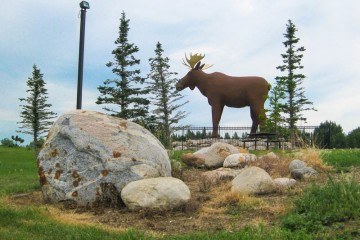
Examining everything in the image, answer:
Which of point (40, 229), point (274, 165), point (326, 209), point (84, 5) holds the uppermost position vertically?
point (84, 5)

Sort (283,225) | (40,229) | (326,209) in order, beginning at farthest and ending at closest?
1. (40,229)
2. (326,209)
3. (283,225)

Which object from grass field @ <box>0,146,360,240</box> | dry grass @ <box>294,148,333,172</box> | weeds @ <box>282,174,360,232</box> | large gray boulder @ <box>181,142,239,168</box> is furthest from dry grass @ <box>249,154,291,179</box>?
weeds @ <box>282,174,360,232</box>

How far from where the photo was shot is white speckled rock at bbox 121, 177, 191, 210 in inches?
262

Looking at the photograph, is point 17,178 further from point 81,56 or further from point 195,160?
point 195,160

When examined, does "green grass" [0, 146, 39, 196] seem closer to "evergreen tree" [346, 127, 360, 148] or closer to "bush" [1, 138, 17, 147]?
"bush" [1, 138, 17, 147]

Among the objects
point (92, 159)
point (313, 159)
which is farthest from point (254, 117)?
point (92, 159)

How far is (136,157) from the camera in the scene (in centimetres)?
789

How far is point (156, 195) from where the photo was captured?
6.67 meters

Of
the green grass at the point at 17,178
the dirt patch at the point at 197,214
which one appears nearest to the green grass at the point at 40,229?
the dirt patch at the point at 197,214

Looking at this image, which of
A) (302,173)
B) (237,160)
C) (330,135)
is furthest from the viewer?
(330,135)

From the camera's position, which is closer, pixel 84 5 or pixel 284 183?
pixel 284 183

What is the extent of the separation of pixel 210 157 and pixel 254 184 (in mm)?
3610

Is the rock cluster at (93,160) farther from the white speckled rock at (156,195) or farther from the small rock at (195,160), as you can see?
the small rock at (195,160)

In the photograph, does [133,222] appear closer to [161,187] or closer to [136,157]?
[161,187]
